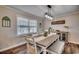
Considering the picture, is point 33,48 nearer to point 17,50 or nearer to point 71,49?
point 17,50

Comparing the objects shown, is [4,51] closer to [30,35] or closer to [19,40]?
[19,40]

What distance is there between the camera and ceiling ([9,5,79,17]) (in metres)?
A: 1.47

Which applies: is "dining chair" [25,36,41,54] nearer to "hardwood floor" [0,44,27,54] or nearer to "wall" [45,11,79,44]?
"hardwood floor" [0,44,27,54]

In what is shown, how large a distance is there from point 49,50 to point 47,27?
0.47 m

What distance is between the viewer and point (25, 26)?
5.13 ft

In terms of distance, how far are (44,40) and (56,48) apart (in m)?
0.29

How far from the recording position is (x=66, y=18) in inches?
60.1

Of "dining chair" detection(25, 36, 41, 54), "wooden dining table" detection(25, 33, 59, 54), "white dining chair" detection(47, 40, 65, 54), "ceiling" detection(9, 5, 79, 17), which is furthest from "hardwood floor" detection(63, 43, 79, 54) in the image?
"ceiling" detection(9, 5, 79, 17)

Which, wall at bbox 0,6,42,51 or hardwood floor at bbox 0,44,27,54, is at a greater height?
wall at bbox 0,6,42,51

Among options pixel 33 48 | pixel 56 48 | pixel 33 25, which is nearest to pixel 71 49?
pixel 56 48

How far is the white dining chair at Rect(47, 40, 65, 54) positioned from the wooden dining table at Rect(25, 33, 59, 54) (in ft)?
0.24

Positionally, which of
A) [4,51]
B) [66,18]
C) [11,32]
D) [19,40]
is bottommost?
[4,51]
